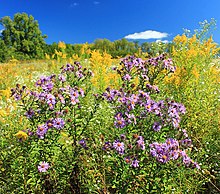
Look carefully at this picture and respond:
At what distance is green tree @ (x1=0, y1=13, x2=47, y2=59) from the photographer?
49.2m

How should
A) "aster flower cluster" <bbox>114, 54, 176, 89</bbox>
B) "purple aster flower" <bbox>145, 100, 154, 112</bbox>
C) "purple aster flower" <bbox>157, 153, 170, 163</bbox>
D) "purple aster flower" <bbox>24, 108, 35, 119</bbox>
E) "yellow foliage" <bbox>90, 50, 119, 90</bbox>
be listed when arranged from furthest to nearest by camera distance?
"yellow foliage" <bbox>90, 50, 119, 90</bbox> < "aster flower cluster" <bbox>114, 54, 176, 89</bbox> < "purple aster flower" <bbox>24, 108, 35, 119</bbox> < "purple aster flower" <bbox>145, 100, 154, 112</bbox> < "purple aster flower" <bbox>157, 153, 170, 163</bbox>

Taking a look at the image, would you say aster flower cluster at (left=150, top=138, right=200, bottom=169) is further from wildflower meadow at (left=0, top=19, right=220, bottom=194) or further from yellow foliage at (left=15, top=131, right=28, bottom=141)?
yellow foliage at (left=15, top=131, right=28, bottom=141)

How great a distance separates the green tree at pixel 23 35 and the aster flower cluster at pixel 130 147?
1808 inches

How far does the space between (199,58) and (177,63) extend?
43 centimetres

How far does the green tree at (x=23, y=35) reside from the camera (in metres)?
49.2

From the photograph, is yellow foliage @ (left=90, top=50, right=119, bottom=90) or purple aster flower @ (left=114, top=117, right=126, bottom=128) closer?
purple aster flower @ (left=114, top=117, right=126, bottom=128)

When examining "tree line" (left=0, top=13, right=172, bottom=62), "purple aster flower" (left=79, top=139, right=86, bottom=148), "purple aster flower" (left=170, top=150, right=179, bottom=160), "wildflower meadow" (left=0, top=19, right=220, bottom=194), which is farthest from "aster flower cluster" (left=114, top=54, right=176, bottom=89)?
"tree line" (left=0, top=13, right=172, bottom=62)

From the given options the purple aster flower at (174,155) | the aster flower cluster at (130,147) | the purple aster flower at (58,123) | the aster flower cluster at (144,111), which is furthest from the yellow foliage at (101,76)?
the purple aster flower at (174,155)

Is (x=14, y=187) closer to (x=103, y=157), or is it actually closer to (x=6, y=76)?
(x=103, y=157)

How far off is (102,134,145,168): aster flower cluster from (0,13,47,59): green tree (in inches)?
1808

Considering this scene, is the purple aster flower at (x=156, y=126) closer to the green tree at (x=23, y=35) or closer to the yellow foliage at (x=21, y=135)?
the yellow foliage at (x=21, y=135)

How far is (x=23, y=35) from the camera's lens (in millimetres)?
49781

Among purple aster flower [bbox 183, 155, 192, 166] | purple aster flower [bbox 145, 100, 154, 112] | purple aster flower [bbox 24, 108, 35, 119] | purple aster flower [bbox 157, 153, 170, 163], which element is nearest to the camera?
purple aster flower [bbox 157, 153, 170, 163]

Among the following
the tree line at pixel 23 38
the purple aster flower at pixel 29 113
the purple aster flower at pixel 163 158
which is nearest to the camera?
the purple aster flower at pixel 163 158
